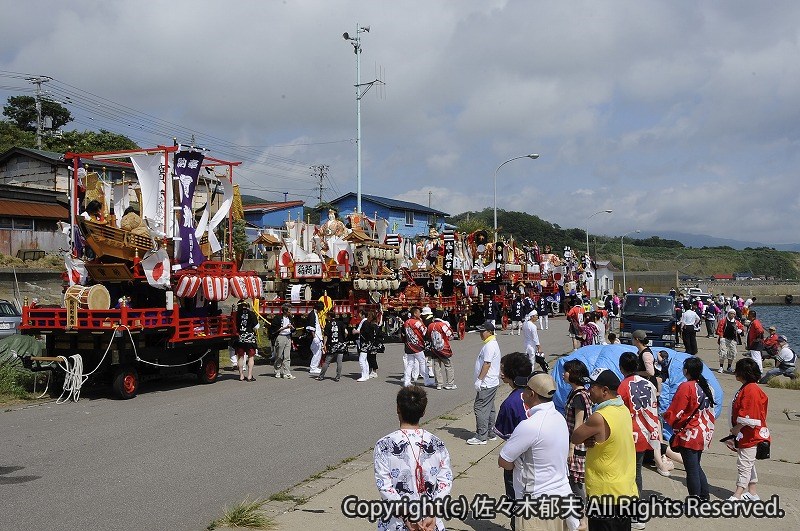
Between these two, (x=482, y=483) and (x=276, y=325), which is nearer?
(x=482, y=483)

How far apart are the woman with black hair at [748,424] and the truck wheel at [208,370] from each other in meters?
11.7

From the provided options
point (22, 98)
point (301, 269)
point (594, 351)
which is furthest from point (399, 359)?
point (22, 98)

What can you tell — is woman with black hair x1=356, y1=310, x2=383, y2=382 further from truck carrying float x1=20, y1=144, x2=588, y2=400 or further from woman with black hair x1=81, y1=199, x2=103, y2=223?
woman with black hair x1=81, y1=199, x2=103, y2=223

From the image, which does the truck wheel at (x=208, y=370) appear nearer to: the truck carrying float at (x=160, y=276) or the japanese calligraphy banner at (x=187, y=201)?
the truck carrying float at (x=160, y=276)

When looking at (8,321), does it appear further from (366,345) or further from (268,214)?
(268,214)

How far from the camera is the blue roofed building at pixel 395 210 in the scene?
6069cm

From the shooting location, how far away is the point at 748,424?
7.13 m

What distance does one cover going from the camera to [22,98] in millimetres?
48875

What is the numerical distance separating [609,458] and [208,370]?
12387 millimetres

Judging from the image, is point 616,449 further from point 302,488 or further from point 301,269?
point 301,269

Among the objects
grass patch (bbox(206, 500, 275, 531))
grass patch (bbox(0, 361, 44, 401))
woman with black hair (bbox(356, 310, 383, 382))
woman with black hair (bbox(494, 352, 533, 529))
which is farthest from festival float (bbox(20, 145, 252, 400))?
woman with black hair (bbox(494, 352, 533, 529))

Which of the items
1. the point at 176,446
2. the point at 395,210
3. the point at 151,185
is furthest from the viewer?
the point at 395,210

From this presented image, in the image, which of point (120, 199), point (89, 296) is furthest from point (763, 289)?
point (89, 296)

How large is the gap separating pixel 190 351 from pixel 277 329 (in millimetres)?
2124
